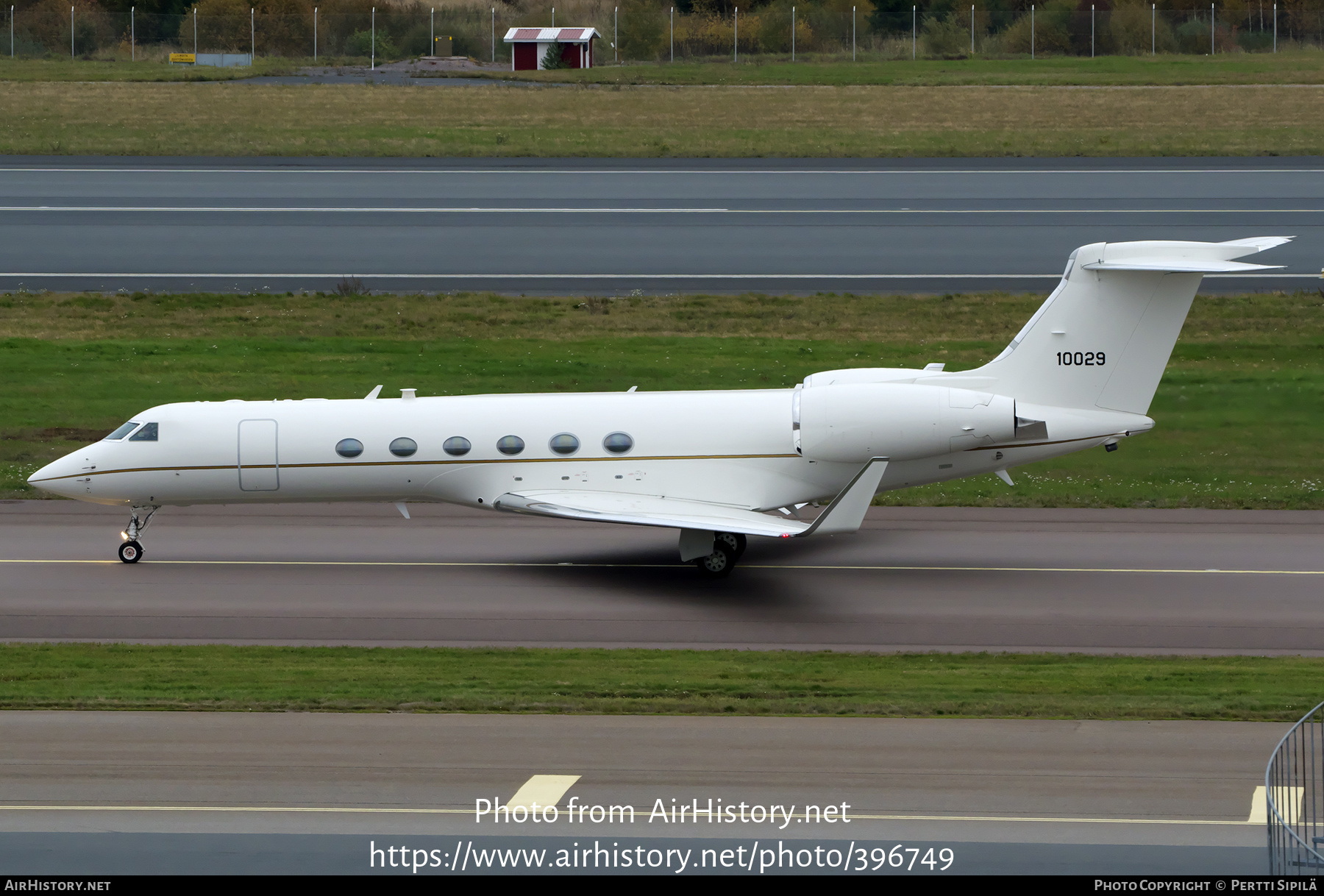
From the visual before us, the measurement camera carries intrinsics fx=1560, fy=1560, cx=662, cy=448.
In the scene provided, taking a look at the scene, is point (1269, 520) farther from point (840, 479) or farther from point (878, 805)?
point (878, 805)

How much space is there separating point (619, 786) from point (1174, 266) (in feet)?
43.3

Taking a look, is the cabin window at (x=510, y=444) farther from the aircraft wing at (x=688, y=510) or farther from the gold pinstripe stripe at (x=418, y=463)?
the aircraft wing at (x=688, y=510)

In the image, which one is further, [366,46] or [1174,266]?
[366,46]

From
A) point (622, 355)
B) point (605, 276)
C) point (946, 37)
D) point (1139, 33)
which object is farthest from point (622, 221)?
point (1139, 33)

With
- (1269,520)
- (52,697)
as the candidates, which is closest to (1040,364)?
(1269,520)

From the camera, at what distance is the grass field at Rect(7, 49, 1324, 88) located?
257 ft

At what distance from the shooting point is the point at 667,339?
1544 inches

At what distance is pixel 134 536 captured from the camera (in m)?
25.5

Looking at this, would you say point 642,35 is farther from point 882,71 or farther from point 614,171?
point 614,171

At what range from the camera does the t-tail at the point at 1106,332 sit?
78.1 ft

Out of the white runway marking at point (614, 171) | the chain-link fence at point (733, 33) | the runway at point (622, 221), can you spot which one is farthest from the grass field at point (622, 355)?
the chain-link fence at point (733, 33)

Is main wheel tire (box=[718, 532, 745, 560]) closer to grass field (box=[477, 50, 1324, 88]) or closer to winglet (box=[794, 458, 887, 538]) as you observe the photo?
winglet (box=[794, 458, 887, 538])

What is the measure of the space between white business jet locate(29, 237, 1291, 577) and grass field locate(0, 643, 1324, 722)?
4166mm

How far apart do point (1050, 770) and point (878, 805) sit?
2.00 metres
